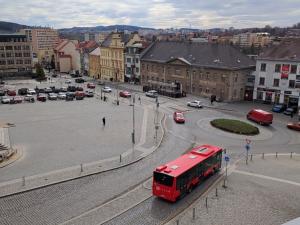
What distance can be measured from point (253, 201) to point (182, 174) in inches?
241

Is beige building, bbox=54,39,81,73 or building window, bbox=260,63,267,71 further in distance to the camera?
beige building, bbox=54,39,81,73

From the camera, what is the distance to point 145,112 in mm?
Answer: 59750

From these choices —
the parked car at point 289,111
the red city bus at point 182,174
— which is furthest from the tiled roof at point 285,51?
the red city bus at point 182,174

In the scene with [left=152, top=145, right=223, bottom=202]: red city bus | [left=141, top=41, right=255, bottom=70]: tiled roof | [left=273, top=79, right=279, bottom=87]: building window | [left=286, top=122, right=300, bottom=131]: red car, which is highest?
[left=141, top=41, right=255, bottom=70]: tiled roof

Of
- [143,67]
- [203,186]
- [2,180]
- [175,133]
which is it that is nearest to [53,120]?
[175,133]

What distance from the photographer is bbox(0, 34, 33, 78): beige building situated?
115500mm

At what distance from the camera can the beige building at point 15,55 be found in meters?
116

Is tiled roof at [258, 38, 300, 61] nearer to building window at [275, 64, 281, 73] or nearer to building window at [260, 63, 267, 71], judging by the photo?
building window at [275, 64, 281, 73]

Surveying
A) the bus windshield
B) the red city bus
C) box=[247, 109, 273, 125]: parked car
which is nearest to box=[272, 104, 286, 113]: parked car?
box=[247, 109, 273, 125]: parked car

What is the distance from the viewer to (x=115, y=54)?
102 meters

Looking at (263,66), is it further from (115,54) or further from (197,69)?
(115,54)

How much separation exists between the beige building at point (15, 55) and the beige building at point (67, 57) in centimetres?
1303

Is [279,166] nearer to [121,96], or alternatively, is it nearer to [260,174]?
[260,174]

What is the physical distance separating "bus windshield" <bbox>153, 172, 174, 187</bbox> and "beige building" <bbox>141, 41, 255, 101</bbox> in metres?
48.4
